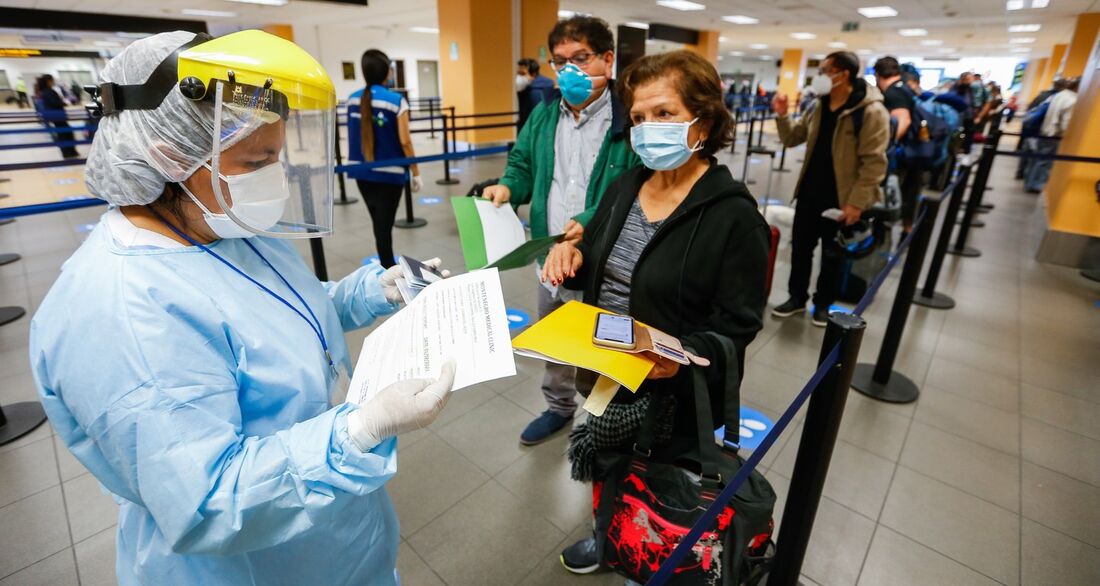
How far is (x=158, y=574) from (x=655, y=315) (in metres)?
1.15

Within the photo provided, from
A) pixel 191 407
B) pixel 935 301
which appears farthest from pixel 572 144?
pixel 935 301

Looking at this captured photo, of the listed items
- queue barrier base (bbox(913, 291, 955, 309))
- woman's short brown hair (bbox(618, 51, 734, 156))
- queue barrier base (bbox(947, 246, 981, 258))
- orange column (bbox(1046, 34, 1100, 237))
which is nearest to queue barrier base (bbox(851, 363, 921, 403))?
queue barrier base (bbox(913, 291, 955, 309))

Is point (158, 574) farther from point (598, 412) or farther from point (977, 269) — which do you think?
A: point (977, 269)

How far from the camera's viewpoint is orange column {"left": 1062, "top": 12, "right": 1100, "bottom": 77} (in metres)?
11.9

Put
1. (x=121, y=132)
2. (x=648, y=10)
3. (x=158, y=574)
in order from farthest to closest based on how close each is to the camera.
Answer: (x=648, y=10), (x=158, y=574), (x=121, y=132)

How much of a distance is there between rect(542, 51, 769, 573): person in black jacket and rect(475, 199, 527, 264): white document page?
0.23 m

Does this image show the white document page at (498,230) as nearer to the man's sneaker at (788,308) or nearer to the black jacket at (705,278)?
the black jacket at (705,278)

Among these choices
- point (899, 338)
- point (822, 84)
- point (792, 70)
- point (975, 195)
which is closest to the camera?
point (899, 338)

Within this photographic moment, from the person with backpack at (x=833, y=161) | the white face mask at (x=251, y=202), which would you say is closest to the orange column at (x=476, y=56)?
the person with backpack at (x=833, y=161)

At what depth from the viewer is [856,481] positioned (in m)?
2.21

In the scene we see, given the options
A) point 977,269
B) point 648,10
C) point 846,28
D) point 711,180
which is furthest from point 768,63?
point 711,180

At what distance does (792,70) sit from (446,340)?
94.6 feet

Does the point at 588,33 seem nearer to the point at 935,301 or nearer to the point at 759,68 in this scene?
the point at 935,301

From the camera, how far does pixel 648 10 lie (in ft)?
43.9
